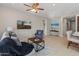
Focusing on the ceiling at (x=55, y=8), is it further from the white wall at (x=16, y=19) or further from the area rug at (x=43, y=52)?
the area rug at (x=43, y=52)

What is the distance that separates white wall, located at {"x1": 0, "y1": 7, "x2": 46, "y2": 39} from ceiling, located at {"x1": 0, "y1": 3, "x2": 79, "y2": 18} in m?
0.07

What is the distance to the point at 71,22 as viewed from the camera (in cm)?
187

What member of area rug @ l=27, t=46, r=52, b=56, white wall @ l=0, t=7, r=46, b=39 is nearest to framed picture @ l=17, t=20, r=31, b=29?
white wall @ l=0, t=7, r=46, b=39

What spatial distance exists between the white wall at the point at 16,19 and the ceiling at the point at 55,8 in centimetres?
7

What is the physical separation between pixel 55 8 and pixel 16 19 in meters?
0.66

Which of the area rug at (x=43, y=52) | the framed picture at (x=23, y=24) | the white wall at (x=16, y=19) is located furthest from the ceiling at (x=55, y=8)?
the area rug at (x=43, y=52)

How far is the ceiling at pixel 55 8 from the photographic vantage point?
1.82 m

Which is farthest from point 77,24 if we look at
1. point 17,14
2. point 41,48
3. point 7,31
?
point 7,31

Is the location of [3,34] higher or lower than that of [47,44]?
higher

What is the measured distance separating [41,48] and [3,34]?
66 centimetres

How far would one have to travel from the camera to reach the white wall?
6.05 ft

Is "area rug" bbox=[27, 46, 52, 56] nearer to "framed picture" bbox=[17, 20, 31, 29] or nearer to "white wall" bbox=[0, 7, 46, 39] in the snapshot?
"white wall" bbox=[0, 7, 46, 39]

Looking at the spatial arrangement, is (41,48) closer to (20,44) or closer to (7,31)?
(20,44)

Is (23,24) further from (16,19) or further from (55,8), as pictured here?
(55,8)
